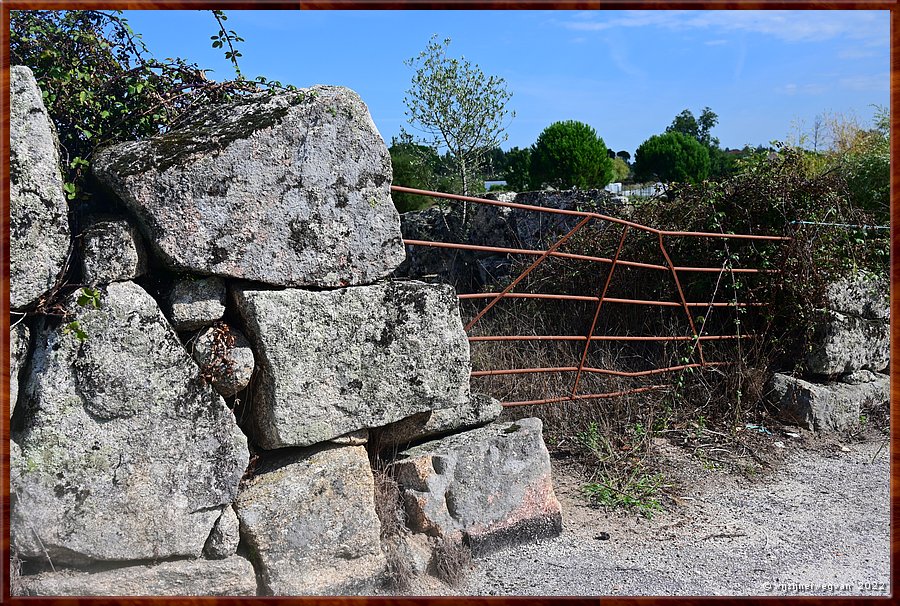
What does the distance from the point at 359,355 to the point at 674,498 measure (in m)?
1.96

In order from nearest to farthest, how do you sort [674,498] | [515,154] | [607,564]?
[607,564] → [674,498] → [515,154]

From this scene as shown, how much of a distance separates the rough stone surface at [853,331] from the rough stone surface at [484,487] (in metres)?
2.62

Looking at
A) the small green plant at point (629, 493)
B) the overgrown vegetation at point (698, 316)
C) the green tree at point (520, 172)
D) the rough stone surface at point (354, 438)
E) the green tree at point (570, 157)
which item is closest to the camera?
the rough stone surface at point (354, 438)

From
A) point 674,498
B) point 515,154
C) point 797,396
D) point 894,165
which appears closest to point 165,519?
point 674,498

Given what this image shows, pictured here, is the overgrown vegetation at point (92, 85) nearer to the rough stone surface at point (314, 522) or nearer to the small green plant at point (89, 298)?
the small green plant at point (89, 298)

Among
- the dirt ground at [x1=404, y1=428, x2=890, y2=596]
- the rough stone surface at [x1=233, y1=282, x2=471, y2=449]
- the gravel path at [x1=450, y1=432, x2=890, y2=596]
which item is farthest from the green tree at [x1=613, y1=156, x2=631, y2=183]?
the rough stone surface at [x1=233, y1=282, x2=471, y2=449]

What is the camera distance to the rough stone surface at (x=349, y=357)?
2637 mm

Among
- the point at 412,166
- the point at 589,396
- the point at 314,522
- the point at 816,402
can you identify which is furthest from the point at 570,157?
the point at 314,522

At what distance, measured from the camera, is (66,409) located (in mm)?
2336

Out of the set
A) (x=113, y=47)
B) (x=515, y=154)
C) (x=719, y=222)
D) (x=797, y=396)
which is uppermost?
(x=515, y=154)

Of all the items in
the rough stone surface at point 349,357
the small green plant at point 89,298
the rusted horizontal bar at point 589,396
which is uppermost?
the small green plant at point 89,298

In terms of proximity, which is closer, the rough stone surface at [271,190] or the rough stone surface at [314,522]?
the rough stone surface at [271,190]

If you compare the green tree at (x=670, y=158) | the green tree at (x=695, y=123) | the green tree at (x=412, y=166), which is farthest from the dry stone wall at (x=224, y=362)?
the green tree at (x=695, y=123)

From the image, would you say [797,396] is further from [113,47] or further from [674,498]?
[113,47]
